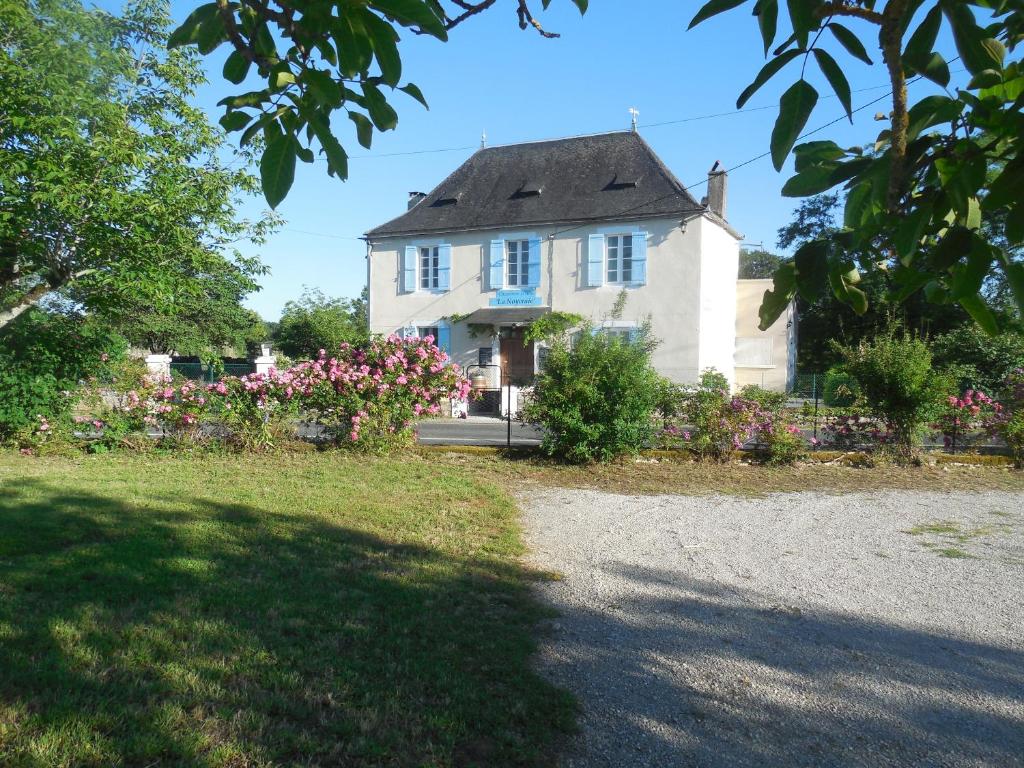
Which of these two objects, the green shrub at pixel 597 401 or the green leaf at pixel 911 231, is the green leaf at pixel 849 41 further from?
the green shrub at pixel 597 401

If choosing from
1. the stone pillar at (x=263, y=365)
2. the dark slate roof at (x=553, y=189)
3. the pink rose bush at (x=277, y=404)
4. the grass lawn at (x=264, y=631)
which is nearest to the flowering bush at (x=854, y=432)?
the grass lawn at (x=264, y=631)

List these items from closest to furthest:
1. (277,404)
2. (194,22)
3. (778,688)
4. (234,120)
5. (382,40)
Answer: (382,40), (234,120), (194,22), (778,688), (277,404)

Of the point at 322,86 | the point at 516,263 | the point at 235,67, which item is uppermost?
the point at 516,263

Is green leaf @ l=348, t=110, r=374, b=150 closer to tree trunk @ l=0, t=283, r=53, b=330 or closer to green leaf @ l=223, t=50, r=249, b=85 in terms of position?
green leaf @ l=223, t=50, r=249, b=85

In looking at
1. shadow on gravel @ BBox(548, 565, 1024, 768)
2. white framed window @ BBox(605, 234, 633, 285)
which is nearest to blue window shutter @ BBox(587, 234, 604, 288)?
white framed window @ BBox(605, 234, 633, 285)

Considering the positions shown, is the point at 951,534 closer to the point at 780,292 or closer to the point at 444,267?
the point at 780,292

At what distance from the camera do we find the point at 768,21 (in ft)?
5.59

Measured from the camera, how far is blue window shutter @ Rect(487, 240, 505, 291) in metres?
25.2

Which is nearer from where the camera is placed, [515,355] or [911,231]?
[911,231]

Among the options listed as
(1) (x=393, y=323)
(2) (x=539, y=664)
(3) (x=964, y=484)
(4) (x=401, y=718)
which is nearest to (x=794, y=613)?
(2) (x=539, y=664)

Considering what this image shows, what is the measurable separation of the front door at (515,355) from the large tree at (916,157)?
22968mm

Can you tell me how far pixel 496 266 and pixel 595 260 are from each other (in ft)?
11.1

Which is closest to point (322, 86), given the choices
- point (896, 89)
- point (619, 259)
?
point (896, 89)

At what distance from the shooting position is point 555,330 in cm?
2319
